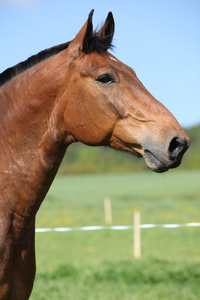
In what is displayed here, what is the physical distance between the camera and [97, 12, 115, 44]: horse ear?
323 cm

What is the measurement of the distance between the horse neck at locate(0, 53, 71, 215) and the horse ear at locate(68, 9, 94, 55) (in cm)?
13

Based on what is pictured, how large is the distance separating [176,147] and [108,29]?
1.05 metres

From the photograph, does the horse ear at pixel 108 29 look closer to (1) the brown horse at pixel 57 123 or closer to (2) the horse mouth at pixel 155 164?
(1) the brown horse at pixel 57 123

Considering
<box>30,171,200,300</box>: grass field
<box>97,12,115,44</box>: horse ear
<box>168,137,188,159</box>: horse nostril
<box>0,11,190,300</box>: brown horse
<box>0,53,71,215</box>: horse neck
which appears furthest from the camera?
<box>30,171,200,300</box>: grass field

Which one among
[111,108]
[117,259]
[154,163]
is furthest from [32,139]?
[117,259]

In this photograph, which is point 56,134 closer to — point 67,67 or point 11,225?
point 67,67

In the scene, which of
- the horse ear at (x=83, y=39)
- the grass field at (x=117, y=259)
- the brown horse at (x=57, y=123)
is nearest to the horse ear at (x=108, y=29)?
the brown horse at (x=57, y=123)

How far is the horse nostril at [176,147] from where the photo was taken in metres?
2.80

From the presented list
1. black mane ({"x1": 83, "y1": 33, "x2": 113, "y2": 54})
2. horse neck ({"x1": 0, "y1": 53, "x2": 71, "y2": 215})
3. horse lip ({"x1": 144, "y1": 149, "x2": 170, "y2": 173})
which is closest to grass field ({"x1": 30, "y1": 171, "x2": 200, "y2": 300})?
horse lip ({"x1": 144, "y1": 149, "x2": 170, "y2": 173})

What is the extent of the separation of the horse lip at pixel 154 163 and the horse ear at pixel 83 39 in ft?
2.82

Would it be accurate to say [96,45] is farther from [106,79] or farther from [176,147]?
[176,147]

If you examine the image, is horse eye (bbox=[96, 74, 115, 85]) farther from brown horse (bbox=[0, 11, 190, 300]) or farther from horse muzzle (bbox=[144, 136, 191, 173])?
horse muzzle (bbox=[144, 136, 191, 173])

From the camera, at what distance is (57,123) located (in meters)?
3.13

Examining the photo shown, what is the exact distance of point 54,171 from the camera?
10.4 feet
